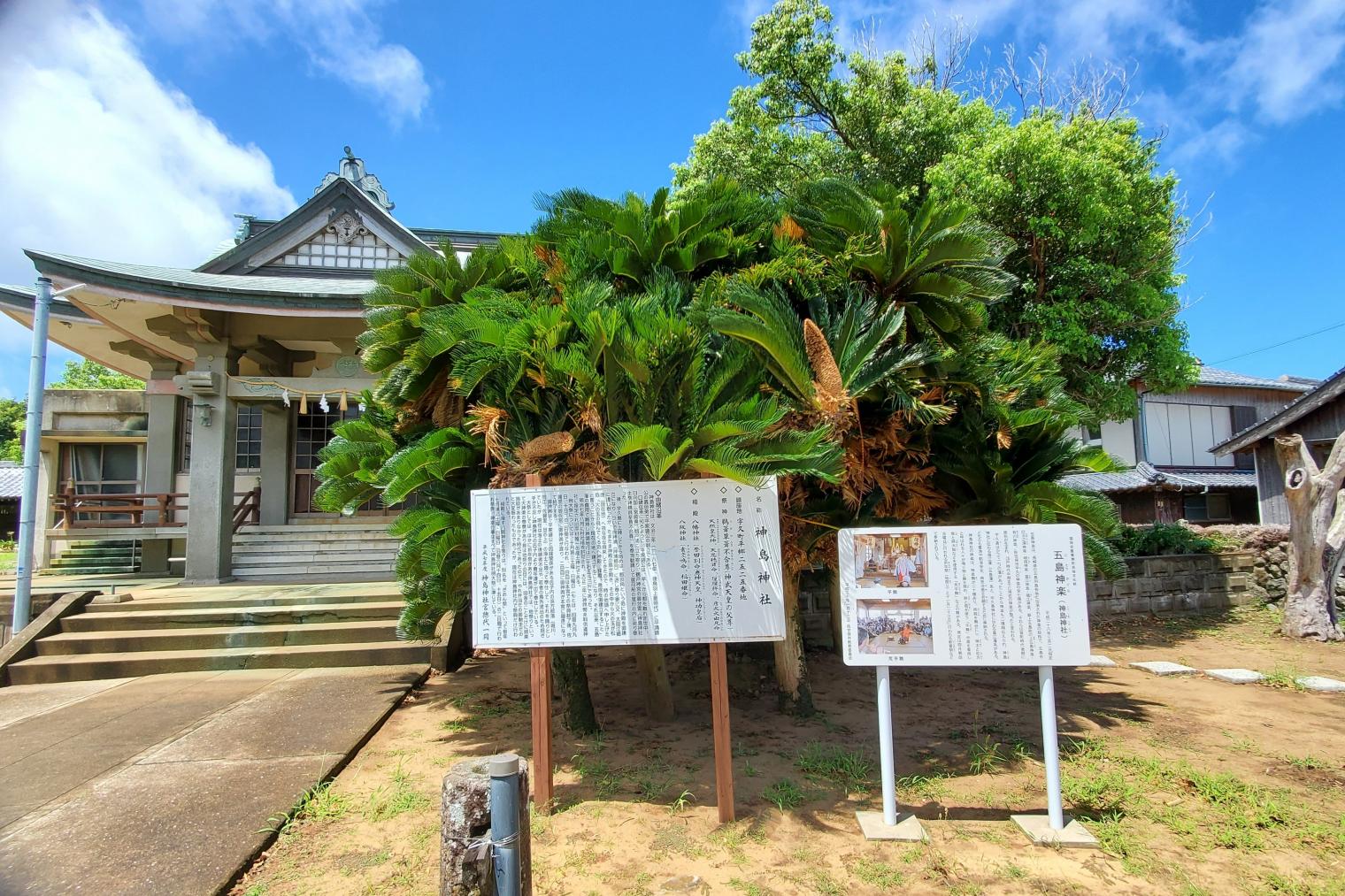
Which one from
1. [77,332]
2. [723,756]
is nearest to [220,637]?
[723,756]

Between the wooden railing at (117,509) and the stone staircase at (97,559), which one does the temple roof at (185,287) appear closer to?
the wooden railing at (117,509)

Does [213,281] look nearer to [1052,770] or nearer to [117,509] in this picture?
[117,509]

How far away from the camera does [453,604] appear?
5.21m

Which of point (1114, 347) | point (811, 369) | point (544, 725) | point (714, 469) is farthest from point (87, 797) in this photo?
point (1114, 347)

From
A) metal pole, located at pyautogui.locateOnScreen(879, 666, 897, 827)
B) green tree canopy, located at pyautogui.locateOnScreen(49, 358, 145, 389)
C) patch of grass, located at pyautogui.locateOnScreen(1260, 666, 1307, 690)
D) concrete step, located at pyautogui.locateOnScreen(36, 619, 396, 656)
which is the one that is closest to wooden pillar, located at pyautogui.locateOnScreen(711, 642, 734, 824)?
metal pole, located at pyautogui.locateOnScreen(879, 666, 897, 827)

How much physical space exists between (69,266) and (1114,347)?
14604 mm

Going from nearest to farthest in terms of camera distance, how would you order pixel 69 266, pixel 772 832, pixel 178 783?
pixel 772 832 → pixel 178 783 → pixel 69 266

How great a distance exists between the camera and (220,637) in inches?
315

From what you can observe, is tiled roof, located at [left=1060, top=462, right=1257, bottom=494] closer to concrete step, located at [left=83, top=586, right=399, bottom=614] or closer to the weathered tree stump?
concrete step, located at [left=83, top=586, right=399, bottom=614]

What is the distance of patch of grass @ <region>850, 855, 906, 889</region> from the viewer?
336 centimetres

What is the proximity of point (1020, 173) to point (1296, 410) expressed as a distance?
10630mm

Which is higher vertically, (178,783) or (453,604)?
(453,604)

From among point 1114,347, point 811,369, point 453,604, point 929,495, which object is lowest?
point 453,604

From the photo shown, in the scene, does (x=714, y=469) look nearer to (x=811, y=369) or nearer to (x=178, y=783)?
(x=811, y=369)
